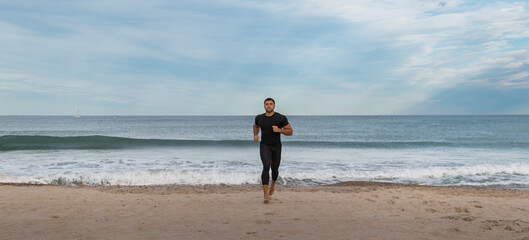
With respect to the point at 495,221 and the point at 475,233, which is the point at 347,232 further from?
the point at 495,221

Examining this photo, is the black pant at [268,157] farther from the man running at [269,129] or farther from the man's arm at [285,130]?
the man's arm at [285,130]

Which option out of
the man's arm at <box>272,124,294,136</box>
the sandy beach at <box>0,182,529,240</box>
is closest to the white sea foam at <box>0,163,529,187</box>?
the sandy beach at <box>0,182,529,240</box>

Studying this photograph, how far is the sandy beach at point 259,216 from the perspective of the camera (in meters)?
5.10

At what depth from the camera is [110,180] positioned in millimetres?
11930

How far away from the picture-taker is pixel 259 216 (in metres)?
6.15

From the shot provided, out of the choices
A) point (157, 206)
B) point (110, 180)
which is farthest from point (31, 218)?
point (110, 180)

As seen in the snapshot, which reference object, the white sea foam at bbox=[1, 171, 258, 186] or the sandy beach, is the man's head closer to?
the sandy beach

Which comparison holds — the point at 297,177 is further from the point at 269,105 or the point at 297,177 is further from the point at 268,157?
the point at 269,105

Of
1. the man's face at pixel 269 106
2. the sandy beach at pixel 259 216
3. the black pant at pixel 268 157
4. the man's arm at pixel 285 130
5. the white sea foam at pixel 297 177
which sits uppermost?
the man's face at pixel 269 106

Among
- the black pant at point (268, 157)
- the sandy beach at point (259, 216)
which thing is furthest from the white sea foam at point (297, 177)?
the black pant at point (268, 157)

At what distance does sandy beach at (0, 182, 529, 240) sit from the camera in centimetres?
510

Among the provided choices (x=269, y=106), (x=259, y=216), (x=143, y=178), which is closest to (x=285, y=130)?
(x=269, y=106)

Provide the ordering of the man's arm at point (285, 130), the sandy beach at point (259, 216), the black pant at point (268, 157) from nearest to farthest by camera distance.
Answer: the sandy beach at point (259, 216), the man's arm at point (285, 130), the black pant at point (268, 157)

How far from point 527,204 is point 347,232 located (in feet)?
16.0
